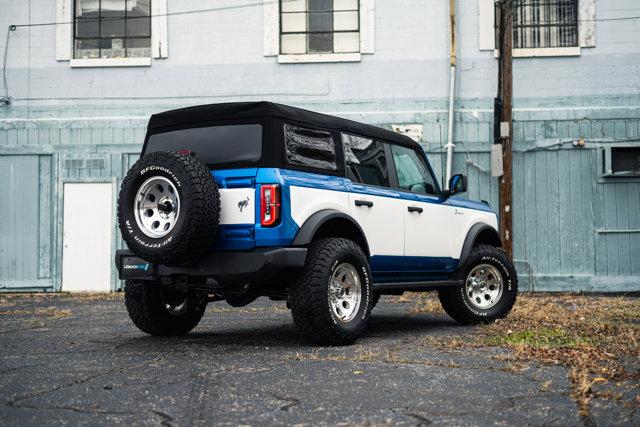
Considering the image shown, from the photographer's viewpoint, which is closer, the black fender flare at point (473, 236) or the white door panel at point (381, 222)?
the white door panel at point (381, 222)

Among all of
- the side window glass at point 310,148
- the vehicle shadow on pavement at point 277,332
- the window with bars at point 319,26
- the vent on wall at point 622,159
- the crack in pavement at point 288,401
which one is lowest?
the vehicle shadow on pavement at point 277,332

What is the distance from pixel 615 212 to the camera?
50.6 feet

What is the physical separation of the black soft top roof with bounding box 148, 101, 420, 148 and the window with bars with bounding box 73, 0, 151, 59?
9.27 metres

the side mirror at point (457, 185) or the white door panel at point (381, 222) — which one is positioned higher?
the side mirror at point (457, 185)

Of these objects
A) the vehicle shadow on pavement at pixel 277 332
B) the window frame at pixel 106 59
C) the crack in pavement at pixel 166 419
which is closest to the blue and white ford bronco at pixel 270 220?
the vehicle shadow on pavement at pixel 277 332

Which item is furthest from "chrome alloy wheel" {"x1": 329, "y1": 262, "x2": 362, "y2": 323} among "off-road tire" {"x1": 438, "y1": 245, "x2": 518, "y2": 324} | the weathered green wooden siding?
the weathered green wooden siding

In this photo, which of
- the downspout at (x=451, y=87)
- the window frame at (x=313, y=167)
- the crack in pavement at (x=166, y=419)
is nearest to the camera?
the crack in pavement at (x=166, y=419)

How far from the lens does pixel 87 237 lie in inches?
628

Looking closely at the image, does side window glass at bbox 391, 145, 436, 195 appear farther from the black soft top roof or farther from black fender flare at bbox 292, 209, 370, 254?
black fender flare at bbox 292, 209, 370, 254

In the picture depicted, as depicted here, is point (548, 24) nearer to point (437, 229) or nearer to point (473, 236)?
point (473, 236)

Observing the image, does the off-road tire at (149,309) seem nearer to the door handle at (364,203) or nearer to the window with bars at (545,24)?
the door handle at (364,203)

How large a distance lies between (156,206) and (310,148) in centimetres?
138

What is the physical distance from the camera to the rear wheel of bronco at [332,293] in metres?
6.70

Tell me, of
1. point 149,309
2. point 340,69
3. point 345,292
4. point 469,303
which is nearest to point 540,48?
point 340,69
